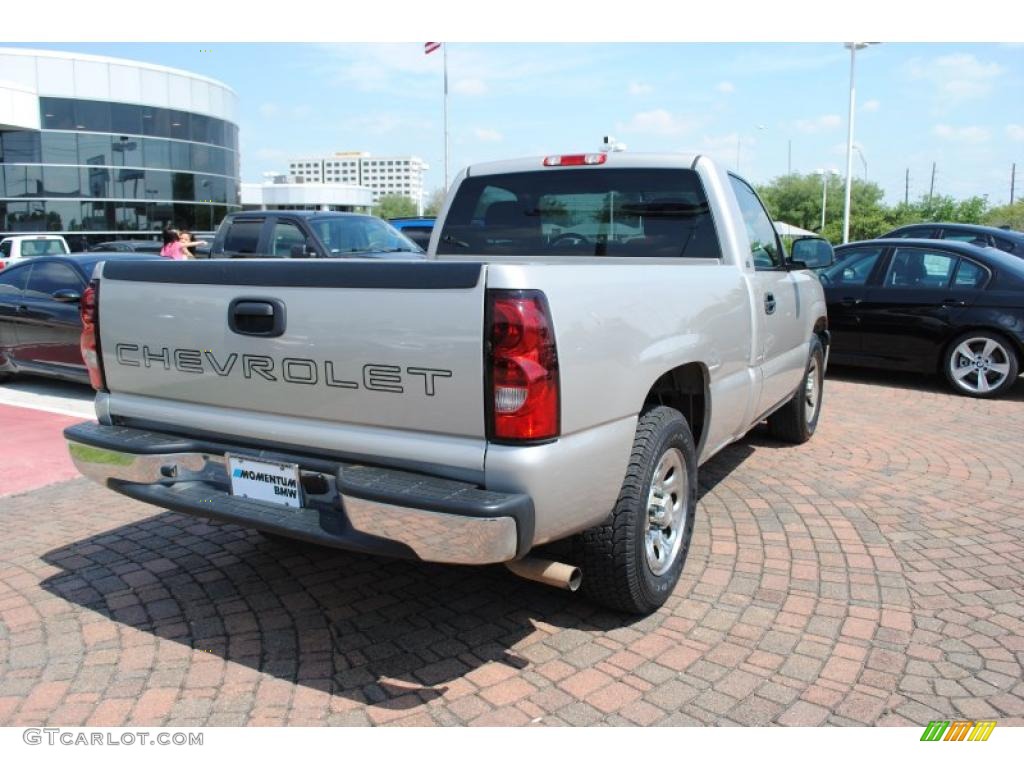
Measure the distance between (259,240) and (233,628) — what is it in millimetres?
8019

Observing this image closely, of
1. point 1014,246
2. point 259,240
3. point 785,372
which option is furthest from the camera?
point 1014,246

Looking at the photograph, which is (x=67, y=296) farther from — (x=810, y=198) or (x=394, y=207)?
(x=394, y=207)

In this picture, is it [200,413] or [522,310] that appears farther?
[200,413]

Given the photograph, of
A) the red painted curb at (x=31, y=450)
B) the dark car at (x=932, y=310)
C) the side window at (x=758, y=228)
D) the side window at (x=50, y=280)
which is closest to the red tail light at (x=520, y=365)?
the side window at (x=758, y=228)

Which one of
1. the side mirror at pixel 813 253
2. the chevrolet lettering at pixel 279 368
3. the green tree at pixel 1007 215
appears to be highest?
the green tree at pixel 1007 215

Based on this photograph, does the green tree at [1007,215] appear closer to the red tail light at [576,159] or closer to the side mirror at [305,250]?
the side mirror at [305,250]

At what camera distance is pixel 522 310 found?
8.46 ft

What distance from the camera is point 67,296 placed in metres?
7.98

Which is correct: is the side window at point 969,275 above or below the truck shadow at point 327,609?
above

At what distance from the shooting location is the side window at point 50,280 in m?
8.45

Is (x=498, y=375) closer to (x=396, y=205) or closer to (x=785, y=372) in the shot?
(x=785, y=372)

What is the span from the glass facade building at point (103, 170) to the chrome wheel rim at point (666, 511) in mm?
34129

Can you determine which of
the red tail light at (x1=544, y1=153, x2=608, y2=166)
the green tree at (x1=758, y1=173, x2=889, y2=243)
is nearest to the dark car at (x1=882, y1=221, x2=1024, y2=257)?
the red tail light at (x1=544, y1=153, x2=608, y2=166)

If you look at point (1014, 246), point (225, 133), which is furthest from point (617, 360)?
point (225, 133)
